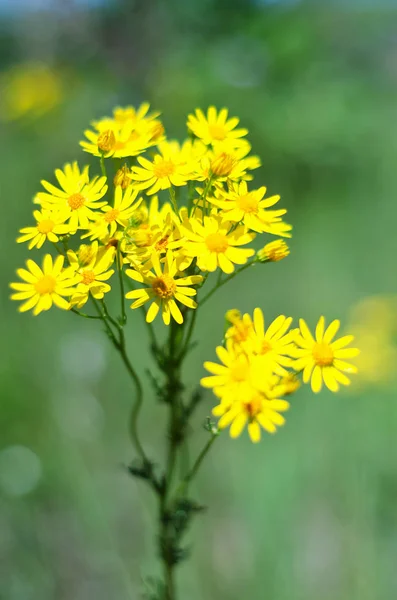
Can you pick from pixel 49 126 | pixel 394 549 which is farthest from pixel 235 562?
pixel 49 126

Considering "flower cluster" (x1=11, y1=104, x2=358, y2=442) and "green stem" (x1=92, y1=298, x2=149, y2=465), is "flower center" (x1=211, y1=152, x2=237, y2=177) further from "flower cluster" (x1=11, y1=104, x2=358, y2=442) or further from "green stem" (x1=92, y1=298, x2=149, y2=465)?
"green stem" (x1=92, y1=298, x2=149, y2=465)

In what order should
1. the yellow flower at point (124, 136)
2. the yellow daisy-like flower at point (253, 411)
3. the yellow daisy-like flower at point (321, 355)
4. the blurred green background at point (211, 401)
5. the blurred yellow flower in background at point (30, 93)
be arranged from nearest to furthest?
the yellow daisy-like flower at point (253, 411)
the yellow daisy-like flower at point (321, 355)
the yellow flower at point (124, 136)
the blurred green background at point (211, 401)
the blurred yellow flower in background at point (30, 93)

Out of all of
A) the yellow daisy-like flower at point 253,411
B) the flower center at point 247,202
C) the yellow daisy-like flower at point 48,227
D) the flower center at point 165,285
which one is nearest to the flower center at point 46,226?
the yellow daisy-like flower at point 48,227

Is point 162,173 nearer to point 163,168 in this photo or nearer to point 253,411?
point 163,168

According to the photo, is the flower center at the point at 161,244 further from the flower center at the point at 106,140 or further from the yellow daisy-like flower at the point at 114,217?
the flower center at the point at 106,140

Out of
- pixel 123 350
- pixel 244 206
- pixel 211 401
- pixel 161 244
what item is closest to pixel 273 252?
pixel 244 206

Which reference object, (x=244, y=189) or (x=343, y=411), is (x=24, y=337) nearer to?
(x=343, y=411)

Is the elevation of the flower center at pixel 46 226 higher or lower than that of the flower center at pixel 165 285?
higher

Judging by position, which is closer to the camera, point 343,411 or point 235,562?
point 235,562
